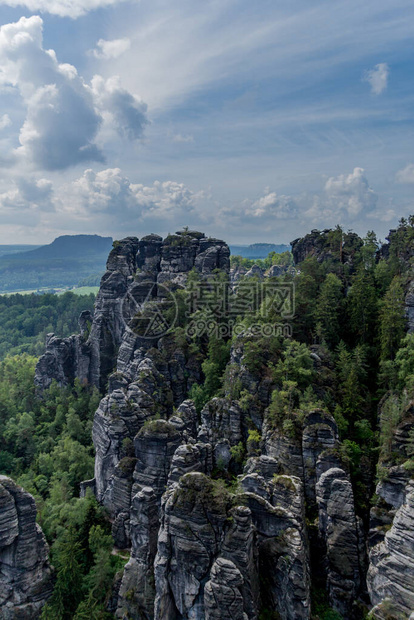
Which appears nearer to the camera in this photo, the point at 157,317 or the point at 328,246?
the point at 157,317

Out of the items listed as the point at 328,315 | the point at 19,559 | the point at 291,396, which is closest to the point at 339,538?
the point at 291,396

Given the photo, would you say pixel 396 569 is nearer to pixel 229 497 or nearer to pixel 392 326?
pixel 229 497

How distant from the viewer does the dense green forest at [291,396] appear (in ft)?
86.8

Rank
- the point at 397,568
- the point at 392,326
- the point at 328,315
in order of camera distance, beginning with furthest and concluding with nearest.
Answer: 1. the point at 328,315
2. the point at 392,326
3. the point at 397,568

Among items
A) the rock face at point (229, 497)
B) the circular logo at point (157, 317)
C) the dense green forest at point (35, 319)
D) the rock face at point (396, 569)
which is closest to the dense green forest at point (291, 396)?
the rock face at point (229, 497)

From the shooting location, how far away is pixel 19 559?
79.4 ft

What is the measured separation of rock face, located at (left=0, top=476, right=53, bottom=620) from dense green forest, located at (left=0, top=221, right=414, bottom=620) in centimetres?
154

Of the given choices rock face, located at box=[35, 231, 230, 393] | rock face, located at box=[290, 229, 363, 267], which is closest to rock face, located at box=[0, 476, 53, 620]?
rock face, located at box=[35, 231, 230, 393]

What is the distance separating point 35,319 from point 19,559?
108 m

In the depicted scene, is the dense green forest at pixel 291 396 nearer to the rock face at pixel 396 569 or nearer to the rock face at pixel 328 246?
the rock face at pixel 328 246

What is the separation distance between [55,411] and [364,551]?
47.5 meters

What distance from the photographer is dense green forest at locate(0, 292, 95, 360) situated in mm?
107325

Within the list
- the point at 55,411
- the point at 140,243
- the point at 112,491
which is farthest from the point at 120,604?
the point at 140,243

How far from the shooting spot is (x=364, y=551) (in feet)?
73.8
